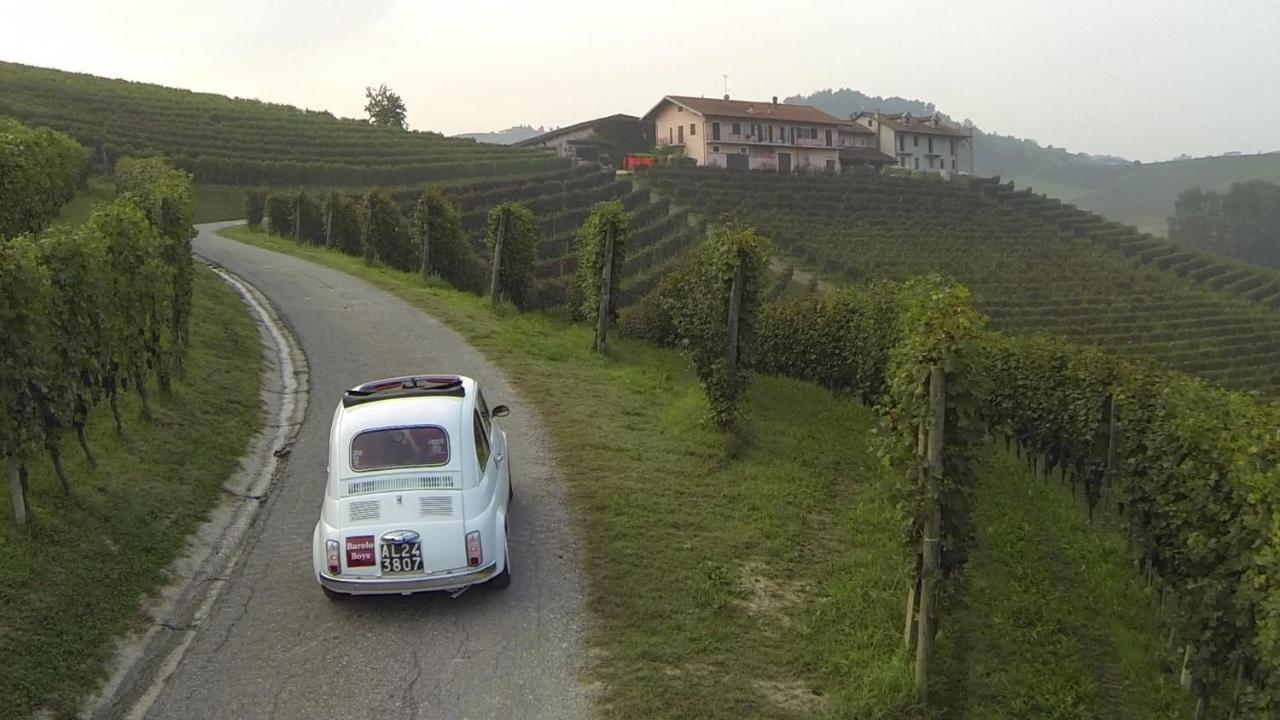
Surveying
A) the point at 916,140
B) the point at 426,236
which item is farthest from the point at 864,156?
the point at 426,236

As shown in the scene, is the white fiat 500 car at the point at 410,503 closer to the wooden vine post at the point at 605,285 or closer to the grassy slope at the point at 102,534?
the grassy slope at the point at 102,534

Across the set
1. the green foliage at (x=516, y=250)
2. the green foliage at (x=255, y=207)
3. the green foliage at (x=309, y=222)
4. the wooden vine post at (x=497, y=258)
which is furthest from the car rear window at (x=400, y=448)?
the green foliage at (x=255, y=207)

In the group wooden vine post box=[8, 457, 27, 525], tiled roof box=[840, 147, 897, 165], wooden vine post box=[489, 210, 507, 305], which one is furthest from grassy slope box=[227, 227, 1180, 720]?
tiled roof box=[840, 147, 897, 165]

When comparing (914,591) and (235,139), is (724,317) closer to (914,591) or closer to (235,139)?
A: (914,591)

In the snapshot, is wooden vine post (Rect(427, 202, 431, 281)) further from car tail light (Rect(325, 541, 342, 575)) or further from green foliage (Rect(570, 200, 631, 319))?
car tail light (Rect(325, 541, 342, 575))

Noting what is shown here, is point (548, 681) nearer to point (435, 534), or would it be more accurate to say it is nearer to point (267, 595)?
point (435, 534)

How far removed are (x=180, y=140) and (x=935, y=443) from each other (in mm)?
60366

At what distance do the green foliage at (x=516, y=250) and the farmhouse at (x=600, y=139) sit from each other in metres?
55.3

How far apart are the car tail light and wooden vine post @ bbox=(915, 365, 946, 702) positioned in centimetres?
549

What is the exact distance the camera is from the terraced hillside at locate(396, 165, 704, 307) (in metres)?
40.2

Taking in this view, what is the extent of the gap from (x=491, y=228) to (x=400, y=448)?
16.3 m

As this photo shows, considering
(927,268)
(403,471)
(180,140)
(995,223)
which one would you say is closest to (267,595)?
(403,471)

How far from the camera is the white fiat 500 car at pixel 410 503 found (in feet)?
29.0

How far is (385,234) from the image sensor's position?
32312 millimetres
